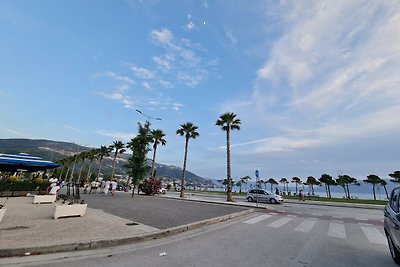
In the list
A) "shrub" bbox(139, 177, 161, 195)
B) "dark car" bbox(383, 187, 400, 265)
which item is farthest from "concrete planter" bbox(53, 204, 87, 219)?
"shrub" bbox(139, 177, 161, 195)

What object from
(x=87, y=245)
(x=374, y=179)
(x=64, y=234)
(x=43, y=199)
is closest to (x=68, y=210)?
(x=64, y=234)

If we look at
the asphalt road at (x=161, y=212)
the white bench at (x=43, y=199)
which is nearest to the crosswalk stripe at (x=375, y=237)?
the asphalt road at (x=161, y=212)

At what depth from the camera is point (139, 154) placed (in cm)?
2664

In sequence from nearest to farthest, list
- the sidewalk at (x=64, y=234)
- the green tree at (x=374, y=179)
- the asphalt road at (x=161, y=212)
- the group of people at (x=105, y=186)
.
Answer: the sidewalk at (x=64, y=234) → the asphalt road at (x=161, y=212) → the group of people at (x=105, y=186) → the green tree at (x=374, y=179)

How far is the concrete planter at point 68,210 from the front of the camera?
972cm

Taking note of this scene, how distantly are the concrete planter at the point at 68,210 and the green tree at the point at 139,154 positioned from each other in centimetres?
1618

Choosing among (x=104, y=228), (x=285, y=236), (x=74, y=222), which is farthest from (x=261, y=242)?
(x=74, y=222)

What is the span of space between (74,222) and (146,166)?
1838cm

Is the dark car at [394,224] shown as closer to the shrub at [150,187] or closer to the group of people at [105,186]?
the group of people at [105,186]

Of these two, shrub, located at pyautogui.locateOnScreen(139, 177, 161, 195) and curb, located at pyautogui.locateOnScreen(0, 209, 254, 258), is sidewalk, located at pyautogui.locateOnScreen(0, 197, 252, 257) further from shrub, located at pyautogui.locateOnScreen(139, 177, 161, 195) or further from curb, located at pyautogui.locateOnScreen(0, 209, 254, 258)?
shrub, located at pyautogui.locateOnScreen(139, 177, 161, 195)

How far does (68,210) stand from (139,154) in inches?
655

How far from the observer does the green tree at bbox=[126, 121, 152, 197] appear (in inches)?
1050

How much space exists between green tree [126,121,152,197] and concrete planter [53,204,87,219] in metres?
16.2

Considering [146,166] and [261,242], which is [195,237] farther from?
[146,166]
